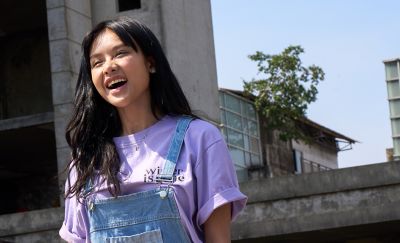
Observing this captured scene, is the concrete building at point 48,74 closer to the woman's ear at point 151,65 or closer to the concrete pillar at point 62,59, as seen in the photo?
the concrete pillar at point 62,59

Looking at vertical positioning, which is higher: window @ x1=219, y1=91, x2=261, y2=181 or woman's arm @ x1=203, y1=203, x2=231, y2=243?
window @ x1=219, y1=91, x2=261, y2=181

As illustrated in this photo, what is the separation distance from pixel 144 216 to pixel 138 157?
0.24 meters

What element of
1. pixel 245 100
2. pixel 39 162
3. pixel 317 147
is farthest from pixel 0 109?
pixel 317 147

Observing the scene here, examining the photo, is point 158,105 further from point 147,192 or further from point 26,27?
point 26,27

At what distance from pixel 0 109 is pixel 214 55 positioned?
18.5 ft

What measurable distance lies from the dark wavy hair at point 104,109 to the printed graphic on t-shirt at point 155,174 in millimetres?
111

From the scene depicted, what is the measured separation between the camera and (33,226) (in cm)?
716

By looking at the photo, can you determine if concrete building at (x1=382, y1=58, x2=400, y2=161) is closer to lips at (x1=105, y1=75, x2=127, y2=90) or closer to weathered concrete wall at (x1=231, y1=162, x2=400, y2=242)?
weathered concrete wall at (x1=231, y1=162, x2=400, y2=242)

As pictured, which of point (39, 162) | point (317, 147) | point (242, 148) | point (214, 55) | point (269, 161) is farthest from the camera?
point (317, 147)

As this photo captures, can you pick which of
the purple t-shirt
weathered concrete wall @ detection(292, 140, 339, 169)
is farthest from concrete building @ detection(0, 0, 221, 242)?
weathered concrete wall @ detection(292, 140, 339, 169)

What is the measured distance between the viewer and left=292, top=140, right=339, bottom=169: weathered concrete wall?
94.2 feet

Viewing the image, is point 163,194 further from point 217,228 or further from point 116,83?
point 116,83

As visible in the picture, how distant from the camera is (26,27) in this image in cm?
1427

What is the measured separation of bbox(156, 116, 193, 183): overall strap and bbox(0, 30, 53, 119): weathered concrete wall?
1293 cm
